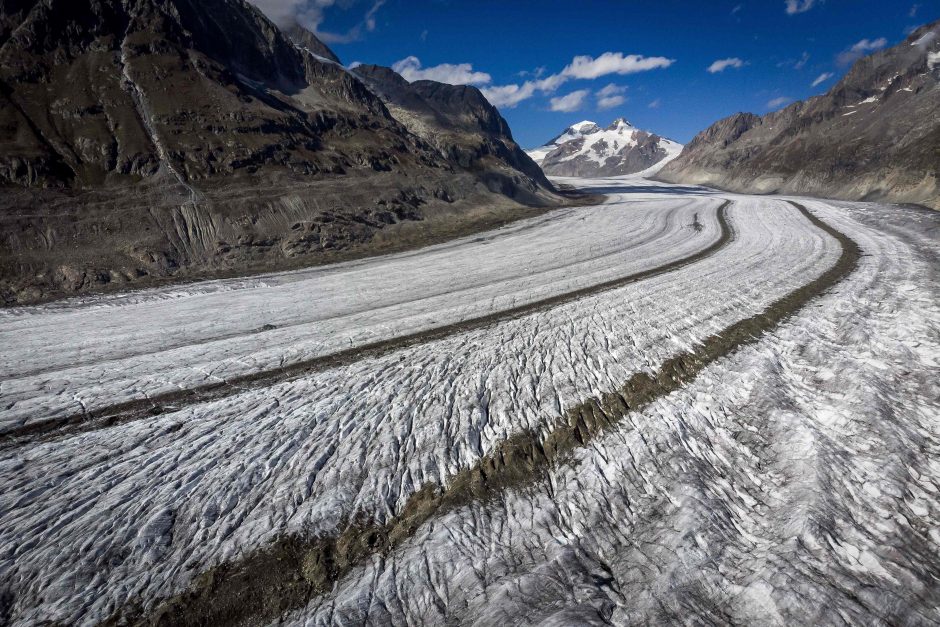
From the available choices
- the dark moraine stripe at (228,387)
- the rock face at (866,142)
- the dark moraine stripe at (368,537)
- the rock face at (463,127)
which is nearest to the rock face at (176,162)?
the rock face at (463,127)

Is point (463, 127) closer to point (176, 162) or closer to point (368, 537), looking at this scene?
point (176, 162)

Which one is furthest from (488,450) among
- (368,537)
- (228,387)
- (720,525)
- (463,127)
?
(463,127)

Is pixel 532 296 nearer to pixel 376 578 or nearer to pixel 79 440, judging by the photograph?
pixel 376 578

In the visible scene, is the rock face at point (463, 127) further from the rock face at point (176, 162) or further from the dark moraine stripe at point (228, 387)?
the dark moraine stripe at point (228, 387)

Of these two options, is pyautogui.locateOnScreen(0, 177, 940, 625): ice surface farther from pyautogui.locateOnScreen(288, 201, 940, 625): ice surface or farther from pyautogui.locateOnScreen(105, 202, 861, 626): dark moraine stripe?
pyautogui.locateOnScreen(105, 202, 861, 626): dark moraine stripe

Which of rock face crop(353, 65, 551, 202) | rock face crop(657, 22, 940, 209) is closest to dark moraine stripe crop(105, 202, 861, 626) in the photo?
rock face crop(657, 22, 940, 209)

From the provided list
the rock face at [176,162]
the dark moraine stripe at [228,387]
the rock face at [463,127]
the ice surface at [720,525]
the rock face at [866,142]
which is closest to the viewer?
the ice surface at [720,525]
